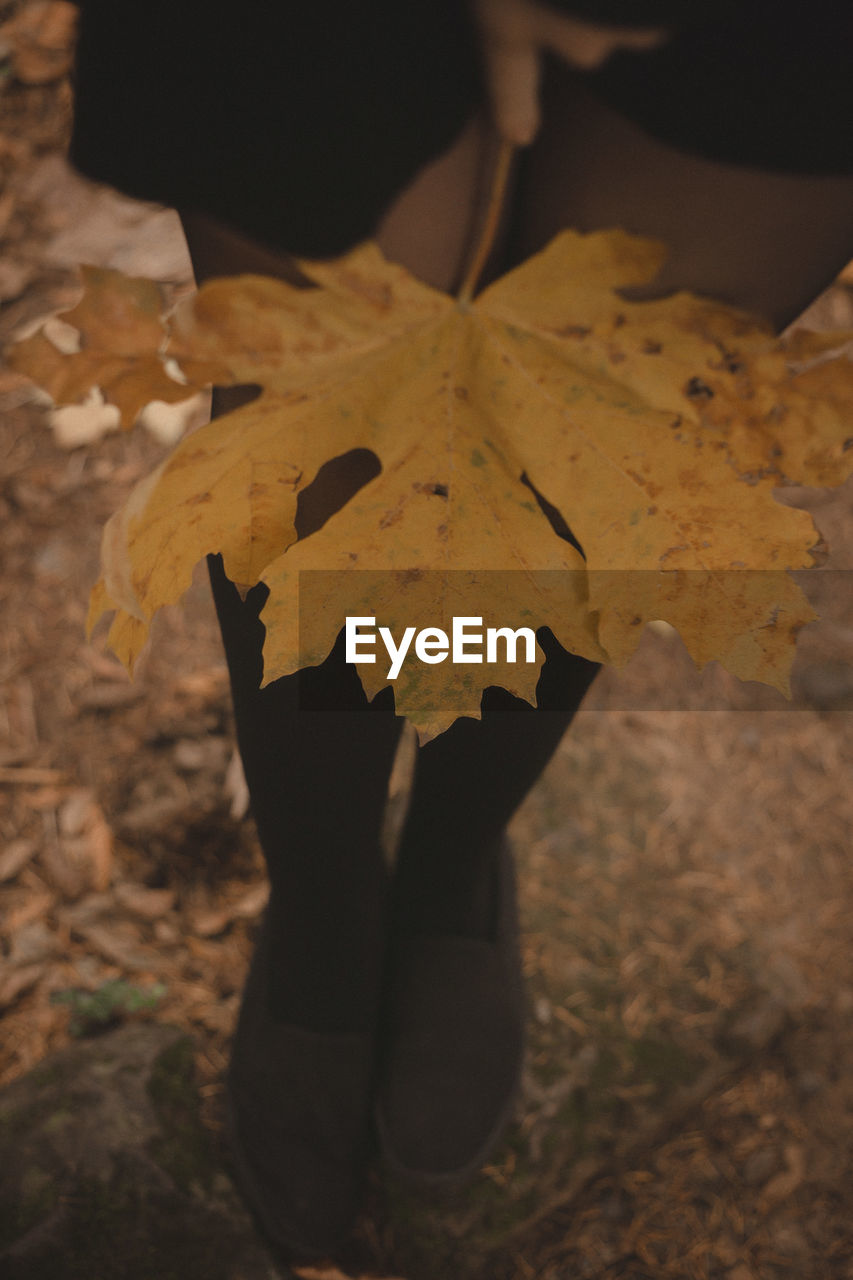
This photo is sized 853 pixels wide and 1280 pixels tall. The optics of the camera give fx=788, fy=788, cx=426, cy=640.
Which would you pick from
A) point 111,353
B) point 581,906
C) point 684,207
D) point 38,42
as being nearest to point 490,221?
point 684,207

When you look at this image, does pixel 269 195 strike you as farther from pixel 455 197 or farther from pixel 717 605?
pixel 717 605

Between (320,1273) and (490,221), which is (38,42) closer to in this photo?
(490,221)

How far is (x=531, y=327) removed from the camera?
0.57 m

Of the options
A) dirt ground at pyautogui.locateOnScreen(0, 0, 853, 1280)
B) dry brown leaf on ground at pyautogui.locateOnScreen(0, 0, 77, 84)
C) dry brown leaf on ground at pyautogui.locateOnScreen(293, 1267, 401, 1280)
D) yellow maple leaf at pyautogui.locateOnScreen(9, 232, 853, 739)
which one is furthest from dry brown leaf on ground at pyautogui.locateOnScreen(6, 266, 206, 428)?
dry brown leaf on ground at pyautogui.locateOnScreen(0, 0, 77, 84)

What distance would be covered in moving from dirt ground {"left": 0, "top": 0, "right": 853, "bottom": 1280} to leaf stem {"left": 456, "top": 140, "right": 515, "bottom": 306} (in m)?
1.08

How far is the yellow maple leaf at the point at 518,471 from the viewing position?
1.81 ft

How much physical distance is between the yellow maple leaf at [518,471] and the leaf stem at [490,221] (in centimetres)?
1

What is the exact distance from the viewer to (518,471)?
0.60 metres

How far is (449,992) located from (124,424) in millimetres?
941

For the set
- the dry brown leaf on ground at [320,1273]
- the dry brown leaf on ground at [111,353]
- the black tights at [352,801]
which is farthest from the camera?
the dry brown leaf on ground at [320,1273]

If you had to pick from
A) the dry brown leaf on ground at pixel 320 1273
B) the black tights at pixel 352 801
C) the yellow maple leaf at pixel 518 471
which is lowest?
the dry brown leaf on ground at pixel 320 1273

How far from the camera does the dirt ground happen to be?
4.00ft

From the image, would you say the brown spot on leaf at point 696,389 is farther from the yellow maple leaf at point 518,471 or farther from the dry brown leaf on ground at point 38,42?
the dry brown leaf on ground at point 38,42

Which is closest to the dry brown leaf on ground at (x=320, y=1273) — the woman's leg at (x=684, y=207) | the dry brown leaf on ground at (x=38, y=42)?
the woman's leg at (x=684, y=207)
